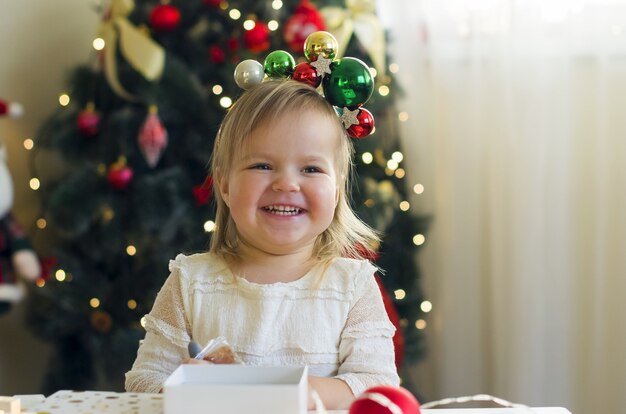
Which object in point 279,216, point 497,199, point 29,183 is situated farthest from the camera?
point 29,183

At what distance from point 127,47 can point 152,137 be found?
0.26m

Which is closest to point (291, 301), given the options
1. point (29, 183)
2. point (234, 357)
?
point (234, 357)

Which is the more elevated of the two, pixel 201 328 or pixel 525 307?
pixel 201 328

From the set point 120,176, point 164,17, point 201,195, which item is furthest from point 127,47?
point 201,195

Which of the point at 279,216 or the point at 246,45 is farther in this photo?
the point at 246,45

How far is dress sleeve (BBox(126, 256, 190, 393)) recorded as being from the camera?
1.11 m

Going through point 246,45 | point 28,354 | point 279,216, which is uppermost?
point 246,45

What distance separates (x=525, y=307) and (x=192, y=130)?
1.08 m

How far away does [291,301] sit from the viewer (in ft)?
3.81

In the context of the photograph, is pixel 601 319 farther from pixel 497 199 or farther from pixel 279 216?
pixel 279 216

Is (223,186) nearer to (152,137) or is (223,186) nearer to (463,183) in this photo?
(152,137)

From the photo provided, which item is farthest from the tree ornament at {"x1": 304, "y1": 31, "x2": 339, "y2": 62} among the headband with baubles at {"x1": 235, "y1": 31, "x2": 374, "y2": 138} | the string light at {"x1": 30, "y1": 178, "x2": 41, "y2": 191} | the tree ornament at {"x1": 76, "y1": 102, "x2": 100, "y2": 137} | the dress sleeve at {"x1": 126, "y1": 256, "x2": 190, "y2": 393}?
the string light at {"x1": 30, "y1": 178, "x2": 41, "y2": 191}

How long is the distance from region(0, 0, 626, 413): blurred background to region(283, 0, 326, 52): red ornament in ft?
0.03

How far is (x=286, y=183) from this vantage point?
43.9 inches
